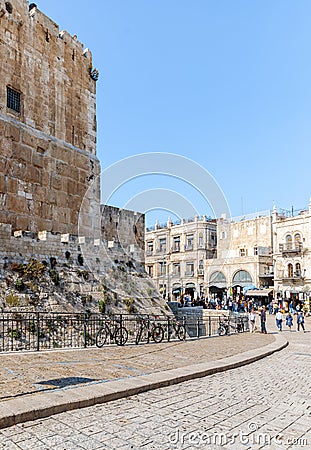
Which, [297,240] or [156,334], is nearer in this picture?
[156,334]

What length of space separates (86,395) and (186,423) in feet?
4.96

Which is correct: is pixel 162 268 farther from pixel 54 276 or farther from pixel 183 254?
pixel 54 276

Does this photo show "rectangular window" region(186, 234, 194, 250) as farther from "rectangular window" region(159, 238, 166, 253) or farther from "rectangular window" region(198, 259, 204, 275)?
"rectangular window" region(159, 238, 166, 253)

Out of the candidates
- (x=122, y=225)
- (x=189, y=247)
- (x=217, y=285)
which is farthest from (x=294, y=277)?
(x=122, y=225)

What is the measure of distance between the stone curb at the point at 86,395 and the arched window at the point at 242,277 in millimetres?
36634

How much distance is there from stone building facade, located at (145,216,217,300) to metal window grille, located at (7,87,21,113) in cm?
3484

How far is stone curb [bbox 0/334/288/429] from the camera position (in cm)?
490

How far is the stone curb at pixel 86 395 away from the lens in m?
4.90

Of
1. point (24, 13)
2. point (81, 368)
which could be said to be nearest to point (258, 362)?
point (81, 368)

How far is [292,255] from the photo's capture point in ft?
135

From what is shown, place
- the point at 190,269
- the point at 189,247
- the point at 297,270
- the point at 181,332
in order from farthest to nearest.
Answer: the point at 189,247
the point at 190,269
the point at 297,270
the point at 181,332

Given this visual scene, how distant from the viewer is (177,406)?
5.81 m

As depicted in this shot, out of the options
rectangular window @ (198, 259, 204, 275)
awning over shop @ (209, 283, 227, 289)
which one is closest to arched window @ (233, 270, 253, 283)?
awning over shop @ (209, 283, 227, 289)

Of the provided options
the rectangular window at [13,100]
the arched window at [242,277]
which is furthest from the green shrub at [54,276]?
the arched window at [242,277]
